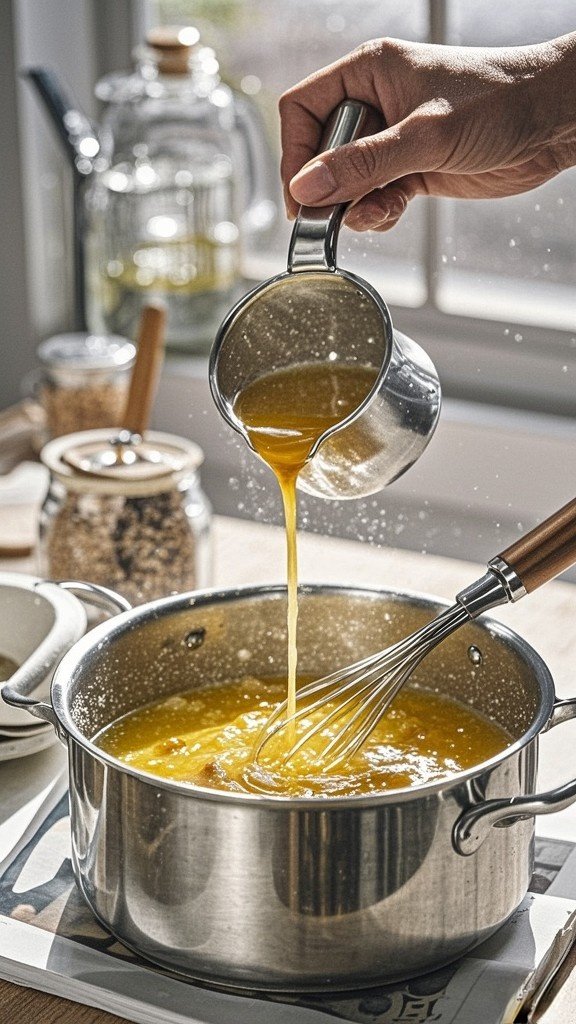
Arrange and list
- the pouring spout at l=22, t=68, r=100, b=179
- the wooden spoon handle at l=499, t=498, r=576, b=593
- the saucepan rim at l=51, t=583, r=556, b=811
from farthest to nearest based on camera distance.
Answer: the pouring spout at l=22, t=68, r=100, b=179 < the wooden spoon handle at l=499, t=498, r=576, b=593 < the saucepan rim at l=51, t=583, r=556, b=811

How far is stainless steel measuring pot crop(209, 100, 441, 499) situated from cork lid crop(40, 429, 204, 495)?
0.24 metres

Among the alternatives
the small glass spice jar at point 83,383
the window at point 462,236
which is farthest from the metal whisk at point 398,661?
the window at point 462,236

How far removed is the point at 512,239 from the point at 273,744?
0.96 metres

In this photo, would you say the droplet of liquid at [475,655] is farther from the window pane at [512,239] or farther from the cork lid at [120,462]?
the window pane at [512,239]

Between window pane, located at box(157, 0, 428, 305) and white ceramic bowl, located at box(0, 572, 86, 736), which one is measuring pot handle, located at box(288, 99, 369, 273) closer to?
white ceramic bowl, located at box(0, 572, 86, 736)

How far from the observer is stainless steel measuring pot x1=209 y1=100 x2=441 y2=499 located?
2.64 feet

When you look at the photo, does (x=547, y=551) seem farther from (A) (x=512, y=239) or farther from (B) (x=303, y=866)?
(A) (x=512, y=239)

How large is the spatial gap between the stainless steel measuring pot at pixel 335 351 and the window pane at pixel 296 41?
80cm

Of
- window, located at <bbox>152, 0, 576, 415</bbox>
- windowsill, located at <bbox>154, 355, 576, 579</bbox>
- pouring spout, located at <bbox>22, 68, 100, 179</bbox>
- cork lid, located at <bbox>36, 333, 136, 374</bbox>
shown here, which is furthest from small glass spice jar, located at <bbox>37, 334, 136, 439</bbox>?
window, located at <bbox>152, 0, 576, 415</bbox>

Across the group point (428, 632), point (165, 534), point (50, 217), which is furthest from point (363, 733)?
point (50, 217)

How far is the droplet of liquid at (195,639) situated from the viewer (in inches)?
35.5

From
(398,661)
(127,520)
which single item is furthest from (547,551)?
(127,520)

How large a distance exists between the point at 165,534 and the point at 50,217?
2.65ft

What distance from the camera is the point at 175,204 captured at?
1519 mm
